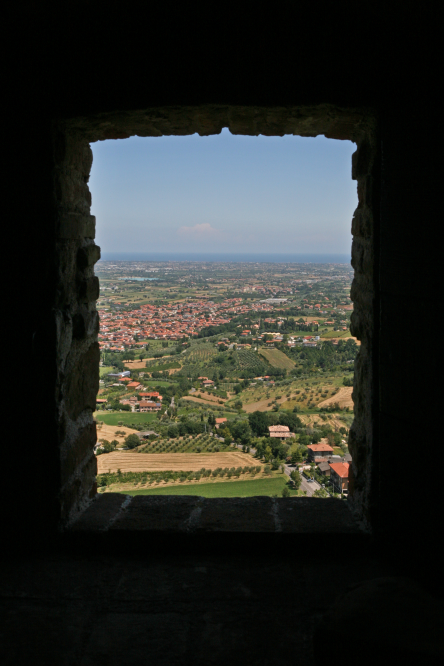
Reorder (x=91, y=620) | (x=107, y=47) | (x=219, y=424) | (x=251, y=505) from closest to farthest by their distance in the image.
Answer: (x=91, y=620) → (x=107, y=47) → (x=251, y=505) → (x=219, y=424)

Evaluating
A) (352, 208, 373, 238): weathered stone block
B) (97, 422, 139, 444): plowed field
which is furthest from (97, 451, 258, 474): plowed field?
(352, 208, 373, 238): weathered stone block


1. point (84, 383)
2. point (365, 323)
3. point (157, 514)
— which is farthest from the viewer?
point (84, 383)

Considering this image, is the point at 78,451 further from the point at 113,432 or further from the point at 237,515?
the point at 113,432

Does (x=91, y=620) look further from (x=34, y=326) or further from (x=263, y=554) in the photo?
(x=34, y=326)

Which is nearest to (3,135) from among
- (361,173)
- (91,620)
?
(361,173)

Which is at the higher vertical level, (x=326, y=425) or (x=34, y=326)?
(x=34, y=326)

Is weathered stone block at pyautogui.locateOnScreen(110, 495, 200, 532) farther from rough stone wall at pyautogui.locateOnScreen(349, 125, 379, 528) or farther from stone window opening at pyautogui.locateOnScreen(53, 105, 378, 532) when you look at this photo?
rough stone wall at pyautogui.locateOnScreen(349, 125, 379, 528)

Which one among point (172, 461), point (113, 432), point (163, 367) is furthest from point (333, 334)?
point (113, 432)
